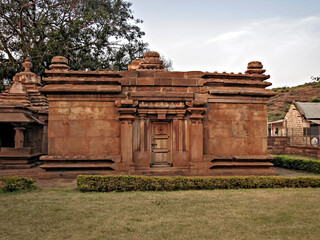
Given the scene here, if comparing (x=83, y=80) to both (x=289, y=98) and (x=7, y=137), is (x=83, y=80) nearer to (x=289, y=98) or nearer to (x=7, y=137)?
(x=7, y=137)

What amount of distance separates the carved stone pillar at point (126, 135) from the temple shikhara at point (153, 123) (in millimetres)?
37

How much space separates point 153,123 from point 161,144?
89 cm

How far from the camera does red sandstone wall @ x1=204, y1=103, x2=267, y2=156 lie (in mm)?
11266

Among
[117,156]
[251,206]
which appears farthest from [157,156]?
[251,206]

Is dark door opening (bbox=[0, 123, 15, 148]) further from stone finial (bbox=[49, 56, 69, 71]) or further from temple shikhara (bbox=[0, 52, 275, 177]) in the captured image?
stone finial (bbox=[49, 56, 69, 71])

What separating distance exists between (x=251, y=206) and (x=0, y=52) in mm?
25908

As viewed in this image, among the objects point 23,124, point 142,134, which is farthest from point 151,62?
point 23,124

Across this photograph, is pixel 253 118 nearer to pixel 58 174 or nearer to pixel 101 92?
pixel 101 92

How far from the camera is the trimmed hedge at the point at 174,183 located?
840cm

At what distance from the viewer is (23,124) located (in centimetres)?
1246

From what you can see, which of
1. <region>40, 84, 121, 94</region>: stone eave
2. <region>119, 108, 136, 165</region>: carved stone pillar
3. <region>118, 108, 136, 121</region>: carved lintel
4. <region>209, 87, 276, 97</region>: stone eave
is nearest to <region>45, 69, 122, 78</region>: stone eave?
<region>40, 84, 121, 94</region>: stone eave

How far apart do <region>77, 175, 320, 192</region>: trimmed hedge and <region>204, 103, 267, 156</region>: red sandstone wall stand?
8.12ft

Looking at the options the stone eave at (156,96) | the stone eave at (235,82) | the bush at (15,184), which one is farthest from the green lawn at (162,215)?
the stone eave at (235,82)

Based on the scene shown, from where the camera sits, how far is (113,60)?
27562 millimetres
